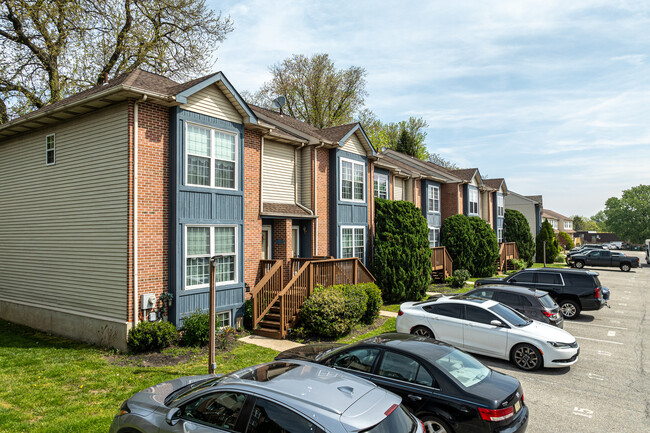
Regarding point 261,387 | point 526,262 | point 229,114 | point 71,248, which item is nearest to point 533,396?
point 261,387

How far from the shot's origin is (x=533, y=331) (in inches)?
390

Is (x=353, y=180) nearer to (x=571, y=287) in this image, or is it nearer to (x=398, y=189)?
(x=398, y=189)

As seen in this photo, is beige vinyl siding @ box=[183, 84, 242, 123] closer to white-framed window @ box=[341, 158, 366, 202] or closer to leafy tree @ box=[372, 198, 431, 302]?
white-framed window @ box=[341, 158, 366, 202]

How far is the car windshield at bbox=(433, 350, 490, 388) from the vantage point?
600 cm

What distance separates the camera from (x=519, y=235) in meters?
38.0

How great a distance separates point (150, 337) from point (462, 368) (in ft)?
25.6

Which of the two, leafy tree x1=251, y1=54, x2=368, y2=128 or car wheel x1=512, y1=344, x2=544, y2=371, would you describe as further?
leafy tree x1=251, y1=54, x2=368, y2=128

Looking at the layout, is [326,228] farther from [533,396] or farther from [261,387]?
[261,387]

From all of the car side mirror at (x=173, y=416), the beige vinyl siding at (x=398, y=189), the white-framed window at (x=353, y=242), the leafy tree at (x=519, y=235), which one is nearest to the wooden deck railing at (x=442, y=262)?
the beige vinyl siding at (x=398, y=189)

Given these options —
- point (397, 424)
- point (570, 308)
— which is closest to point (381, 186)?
point (570, 308)

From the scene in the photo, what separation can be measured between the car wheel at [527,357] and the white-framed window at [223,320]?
811 centimetres

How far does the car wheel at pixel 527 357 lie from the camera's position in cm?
973

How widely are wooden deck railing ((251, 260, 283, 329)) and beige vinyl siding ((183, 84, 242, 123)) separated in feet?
16.8

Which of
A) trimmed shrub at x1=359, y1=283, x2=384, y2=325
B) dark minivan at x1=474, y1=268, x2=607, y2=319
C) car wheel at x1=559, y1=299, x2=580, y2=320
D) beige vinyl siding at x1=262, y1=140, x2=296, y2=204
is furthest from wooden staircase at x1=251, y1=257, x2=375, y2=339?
car wheel at x1=559, y1=299, x2=580, y2=320
